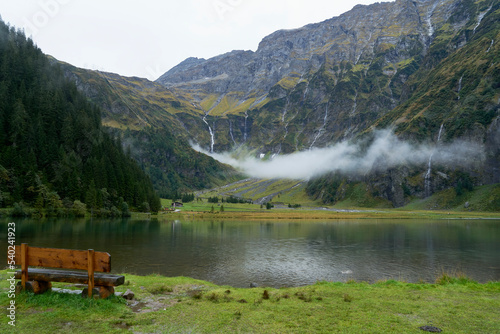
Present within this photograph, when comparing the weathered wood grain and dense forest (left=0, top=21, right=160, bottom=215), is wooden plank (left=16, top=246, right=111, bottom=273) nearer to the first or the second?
the weathered wood grain

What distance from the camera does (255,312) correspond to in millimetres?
14250

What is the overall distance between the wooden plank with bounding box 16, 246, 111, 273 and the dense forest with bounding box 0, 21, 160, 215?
316ft

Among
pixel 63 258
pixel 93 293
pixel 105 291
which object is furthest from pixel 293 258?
pixel 63 258

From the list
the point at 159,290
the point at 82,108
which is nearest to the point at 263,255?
the point at 159,290

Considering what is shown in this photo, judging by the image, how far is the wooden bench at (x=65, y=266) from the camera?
14.0 meters

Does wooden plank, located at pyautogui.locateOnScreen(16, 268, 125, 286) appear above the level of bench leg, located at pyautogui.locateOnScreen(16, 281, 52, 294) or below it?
above

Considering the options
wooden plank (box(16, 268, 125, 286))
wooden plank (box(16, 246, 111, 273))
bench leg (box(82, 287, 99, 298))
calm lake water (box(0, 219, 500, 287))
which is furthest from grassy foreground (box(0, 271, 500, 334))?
calm lake water (box(0, 219, 500, 287))

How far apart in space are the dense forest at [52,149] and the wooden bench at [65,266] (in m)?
96.1

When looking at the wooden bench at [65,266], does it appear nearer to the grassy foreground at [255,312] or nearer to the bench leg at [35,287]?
the bench leg at [35,287]

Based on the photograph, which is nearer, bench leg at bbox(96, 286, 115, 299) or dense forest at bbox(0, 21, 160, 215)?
bench leg at bbox(96, 286, 115, 299)

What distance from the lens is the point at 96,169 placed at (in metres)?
128

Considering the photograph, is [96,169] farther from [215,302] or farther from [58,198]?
[215,302]

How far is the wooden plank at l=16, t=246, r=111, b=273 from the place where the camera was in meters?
14.0

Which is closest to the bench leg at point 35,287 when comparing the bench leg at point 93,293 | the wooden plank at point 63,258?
the wooden plank at point 63,258
